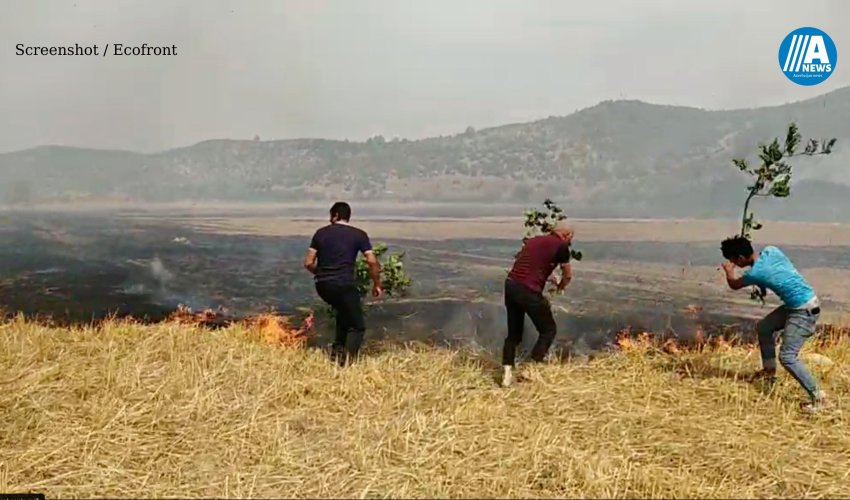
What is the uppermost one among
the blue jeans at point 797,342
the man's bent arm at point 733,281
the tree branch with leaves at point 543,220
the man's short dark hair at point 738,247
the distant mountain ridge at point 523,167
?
the distant mountain ridge at point 523,167

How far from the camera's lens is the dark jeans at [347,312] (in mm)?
4957

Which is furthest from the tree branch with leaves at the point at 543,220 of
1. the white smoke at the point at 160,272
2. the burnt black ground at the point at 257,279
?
the white smoke at the point at 160,272

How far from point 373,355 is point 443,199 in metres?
2.83

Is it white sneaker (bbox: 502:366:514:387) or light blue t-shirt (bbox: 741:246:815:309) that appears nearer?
light blue t-shirt (bbox: 741:246:815:309)

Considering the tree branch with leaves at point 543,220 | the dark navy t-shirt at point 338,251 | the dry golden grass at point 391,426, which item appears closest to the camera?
the dry golden grass at point 391,426

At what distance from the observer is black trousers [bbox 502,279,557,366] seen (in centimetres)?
457

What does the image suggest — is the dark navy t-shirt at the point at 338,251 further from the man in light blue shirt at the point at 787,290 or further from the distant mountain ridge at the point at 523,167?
the distant mountain ridge at the point at 523,167

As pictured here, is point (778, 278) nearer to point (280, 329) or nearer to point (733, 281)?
point (733, 281)

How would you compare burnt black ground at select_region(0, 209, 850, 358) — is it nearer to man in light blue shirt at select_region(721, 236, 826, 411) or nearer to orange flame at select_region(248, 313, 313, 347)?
orange flame at select_region(248, 313, 313, 347)

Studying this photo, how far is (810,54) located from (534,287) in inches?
181

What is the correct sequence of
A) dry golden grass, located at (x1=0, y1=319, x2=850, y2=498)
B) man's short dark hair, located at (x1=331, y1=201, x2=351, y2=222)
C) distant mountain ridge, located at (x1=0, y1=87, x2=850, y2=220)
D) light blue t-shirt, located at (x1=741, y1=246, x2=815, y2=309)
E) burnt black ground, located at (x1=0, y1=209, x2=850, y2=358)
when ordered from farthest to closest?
distant mountain ridge, located at (x1=0, y1=87, x2=850, y2=220)
burnt black ground, located at (x1=0, y1=209, x2=850, y2=358)
man's short dark hair, located at (x1=331, y1=201, x2=351, y2=222)
light blue t-shirt, located at (x1=741, y1=246, x2=815, y2=309)
dry golden grass, located at (x1=0, y1=319, x2=850, y2=498)

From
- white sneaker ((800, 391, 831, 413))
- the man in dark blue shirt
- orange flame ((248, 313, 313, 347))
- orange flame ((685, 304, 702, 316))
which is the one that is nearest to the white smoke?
orange flame ((248, 313, 313, 347))

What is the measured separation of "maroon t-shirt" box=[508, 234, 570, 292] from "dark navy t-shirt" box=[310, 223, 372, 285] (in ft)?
3.89

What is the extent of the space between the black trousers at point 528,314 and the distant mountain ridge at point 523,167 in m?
2.99
